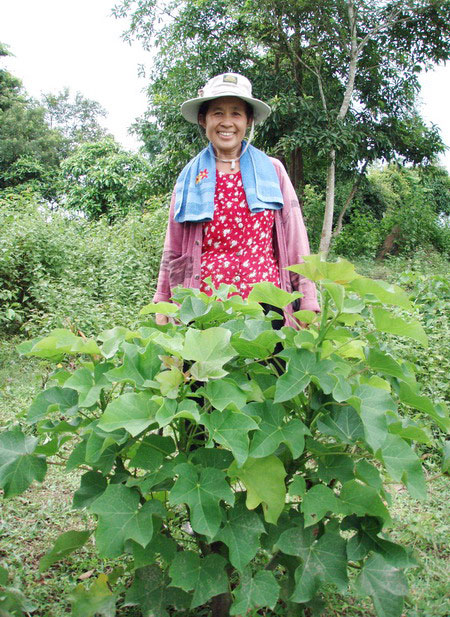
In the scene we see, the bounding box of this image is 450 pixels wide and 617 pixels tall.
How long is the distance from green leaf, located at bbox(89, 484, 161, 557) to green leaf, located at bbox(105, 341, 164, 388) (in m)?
0.21

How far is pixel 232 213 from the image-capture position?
2.06 m

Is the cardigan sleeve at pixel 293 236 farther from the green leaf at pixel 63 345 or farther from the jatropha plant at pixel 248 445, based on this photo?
the green leaf at pixel 63 345

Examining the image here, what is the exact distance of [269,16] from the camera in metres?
Answer: 8.87

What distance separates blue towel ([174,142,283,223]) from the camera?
2021 millimetres

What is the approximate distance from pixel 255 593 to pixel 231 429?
1.18 feet

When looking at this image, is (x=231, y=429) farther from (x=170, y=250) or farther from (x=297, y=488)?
(x=170, y=250)

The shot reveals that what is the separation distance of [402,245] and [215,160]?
951cm

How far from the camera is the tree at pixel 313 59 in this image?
8805 mm

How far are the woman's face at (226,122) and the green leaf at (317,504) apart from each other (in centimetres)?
148

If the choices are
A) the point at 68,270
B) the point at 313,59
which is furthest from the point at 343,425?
the point at 313,59

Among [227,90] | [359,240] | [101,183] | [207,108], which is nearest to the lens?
[227,90]

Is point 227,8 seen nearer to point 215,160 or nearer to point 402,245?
point 402,245

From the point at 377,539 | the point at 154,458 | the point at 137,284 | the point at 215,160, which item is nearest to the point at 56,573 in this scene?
the point at 154,458

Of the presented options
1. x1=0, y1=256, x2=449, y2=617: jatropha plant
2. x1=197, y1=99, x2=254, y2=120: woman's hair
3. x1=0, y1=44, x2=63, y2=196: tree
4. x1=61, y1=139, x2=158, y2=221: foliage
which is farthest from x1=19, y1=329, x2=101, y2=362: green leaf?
x1=0, y1=44, x2=63, y2=196: tree
